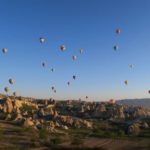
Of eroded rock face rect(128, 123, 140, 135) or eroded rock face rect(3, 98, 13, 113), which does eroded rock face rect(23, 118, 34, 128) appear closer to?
eroded rock face rect(128, 123, 140, 135)

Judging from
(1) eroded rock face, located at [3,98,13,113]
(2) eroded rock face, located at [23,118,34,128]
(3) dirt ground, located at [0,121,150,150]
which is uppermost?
(1) eroded rock face, located at [3,98,13,113]

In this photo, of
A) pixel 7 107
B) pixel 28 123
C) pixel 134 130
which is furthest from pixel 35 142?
pixel 7 107

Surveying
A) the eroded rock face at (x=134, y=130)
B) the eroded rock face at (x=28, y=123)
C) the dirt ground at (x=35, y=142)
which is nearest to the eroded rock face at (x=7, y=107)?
the eroded rock face at (x=28, y=123)

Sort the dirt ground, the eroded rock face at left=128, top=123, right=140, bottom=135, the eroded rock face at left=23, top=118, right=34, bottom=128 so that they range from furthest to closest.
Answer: the eroded rock face at left=128, top=123, right=140, bottom=135 → the eroded rock face at left=23, top=118, right=34, bottom=128 → the dirt ground

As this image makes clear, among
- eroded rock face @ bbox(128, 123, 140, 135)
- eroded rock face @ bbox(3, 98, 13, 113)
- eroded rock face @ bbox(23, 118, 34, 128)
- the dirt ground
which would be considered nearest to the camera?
the dirt ground

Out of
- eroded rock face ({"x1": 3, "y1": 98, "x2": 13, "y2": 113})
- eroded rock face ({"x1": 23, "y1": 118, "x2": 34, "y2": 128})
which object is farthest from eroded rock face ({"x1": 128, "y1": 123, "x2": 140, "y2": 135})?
eroded rock face ({"x1": 3, "y1": 98, "x2": 13, "y2": 113})

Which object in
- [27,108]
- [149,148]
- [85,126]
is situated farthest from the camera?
[27,108]

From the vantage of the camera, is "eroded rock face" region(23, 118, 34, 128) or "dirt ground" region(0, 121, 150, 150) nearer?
"dirt ground" region(0, 121, 150, 150)

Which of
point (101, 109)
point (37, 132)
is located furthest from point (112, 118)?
point (37, 132)

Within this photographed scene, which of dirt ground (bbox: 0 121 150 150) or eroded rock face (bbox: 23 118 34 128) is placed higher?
eroded rock face (bbox: 23 118 34 128)

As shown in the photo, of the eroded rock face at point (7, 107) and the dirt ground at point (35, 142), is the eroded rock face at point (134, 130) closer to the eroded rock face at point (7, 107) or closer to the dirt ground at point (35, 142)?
the dirt ground at point (35, 142)

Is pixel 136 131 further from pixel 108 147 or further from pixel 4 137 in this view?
pixel 4 137
